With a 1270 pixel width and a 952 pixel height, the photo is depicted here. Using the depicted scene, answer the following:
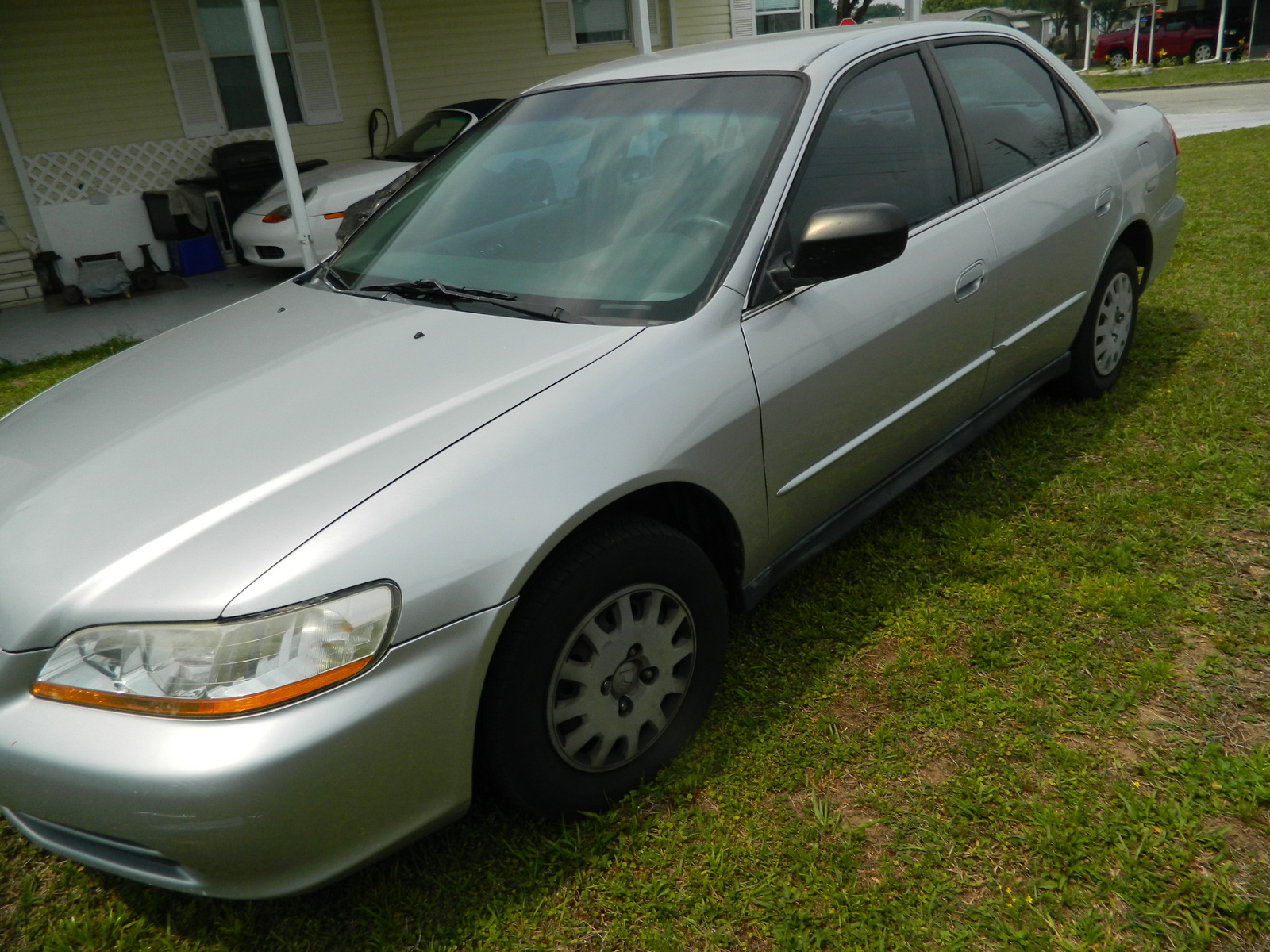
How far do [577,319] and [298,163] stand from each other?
31.8 feet

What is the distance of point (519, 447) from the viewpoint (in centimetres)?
196

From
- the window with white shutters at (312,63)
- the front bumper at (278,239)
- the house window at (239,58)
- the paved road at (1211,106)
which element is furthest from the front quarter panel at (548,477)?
the paved road at (1211,106)

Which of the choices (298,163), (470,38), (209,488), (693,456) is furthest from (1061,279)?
(470,38)

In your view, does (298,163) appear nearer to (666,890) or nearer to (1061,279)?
(1061,279)

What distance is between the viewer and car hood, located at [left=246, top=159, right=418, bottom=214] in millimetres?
8336

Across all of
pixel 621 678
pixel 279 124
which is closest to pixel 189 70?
pixel 279 124

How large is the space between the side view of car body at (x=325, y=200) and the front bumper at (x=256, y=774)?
6838 millimetres

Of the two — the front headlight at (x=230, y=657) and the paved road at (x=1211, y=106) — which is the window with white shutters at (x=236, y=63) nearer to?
the paved road at (x=1211, y=106)

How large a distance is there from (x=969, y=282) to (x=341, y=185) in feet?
22.7

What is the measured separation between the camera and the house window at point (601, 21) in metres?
13.1

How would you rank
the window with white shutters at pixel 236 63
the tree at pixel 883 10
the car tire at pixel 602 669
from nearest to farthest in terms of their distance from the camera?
the car tire at pixel 602 669 → the window with white shutters at pixel 236 63 → the tree at pixel 883 10

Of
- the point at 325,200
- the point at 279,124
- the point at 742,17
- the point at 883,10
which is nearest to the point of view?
the point at 279,124

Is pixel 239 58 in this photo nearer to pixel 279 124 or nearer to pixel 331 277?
pixel 279 124

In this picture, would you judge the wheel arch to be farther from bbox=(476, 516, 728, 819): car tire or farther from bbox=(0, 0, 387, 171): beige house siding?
bbox=(0, 0, 387, 171): beige house siding
